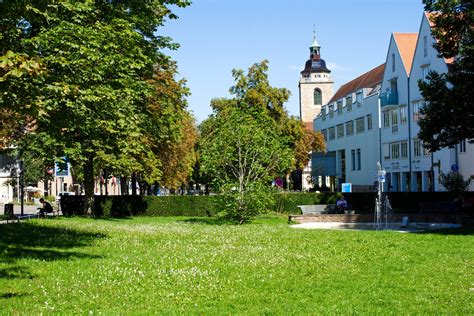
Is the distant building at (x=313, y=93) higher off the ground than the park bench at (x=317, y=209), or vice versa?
the distant building at (x=313, y=93)

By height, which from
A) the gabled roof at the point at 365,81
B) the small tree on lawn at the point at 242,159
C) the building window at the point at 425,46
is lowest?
the small tree on lawn at the point at 242,159

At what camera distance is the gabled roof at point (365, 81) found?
271 ft

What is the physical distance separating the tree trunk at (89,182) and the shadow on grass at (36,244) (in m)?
13.3

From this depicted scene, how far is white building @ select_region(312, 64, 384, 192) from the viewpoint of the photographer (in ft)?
247

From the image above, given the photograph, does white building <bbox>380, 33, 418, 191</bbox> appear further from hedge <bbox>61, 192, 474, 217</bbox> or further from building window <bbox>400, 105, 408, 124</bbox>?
hedge <bbox>61, 192, 474, 217</bbox>

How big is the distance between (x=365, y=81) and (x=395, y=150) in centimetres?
2492

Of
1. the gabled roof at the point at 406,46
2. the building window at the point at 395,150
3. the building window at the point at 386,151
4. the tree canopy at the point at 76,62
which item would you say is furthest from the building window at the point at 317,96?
the tree canopy at the point at 76,62

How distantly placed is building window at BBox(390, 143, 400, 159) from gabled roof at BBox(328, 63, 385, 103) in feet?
47.4

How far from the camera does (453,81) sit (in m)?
27.8

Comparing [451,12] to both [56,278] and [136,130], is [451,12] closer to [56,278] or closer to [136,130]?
[136,130]

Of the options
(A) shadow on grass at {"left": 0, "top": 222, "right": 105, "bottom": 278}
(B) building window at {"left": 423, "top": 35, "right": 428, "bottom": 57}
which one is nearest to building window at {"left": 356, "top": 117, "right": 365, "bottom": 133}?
(B) building window at {"left": 423, "top": 35, "right": 428, "bottom": 57}

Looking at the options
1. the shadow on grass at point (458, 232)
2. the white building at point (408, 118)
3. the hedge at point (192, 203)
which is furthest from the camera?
the white building at point (408, 118)

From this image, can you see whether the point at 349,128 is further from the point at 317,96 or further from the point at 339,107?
the point at 317,96

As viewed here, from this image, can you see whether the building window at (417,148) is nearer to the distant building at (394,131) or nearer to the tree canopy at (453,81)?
the distant building at (394,131)
